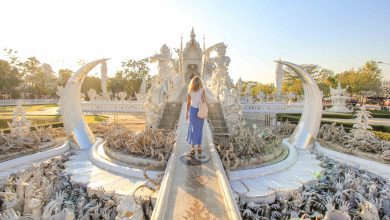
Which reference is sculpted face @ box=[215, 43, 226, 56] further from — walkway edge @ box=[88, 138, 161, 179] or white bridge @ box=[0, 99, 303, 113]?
walkway edge @ box=[88, 138, 161, 179]

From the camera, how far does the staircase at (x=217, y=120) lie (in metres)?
9.28

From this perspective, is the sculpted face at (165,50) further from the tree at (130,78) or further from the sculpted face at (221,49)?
the tree at (130,78)

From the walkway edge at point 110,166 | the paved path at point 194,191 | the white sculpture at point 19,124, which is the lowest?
the walkway edge at point 110,166

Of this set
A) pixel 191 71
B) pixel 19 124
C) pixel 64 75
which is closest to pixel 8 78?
pixel 64 75

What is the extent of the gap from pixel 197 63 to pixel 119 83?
2722 cm

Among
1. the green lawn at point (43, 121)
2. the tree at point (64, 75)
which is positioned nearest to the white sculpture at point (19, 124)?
the green lawn at point (43, 121)

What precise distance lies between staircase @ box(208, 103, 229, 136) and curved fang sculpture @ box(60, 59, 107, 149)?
453 cm

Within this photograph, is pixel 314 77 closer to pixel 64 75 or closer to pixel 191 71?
pixel 191 71

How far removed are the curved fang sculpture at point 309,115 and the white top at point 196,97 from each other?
4937 millimetres

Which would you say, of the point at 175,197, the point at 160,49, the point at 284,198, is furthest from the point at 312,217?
the point at 160,49

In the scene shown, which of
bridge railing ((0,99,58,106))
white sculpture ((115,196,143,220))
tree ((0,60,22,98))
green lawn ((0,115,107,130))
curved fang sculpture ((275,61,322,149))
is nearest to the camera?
A: white sculpture ((115,196,143,220))

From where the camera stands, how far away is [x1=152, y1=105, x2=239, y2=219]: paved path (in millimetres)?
3541

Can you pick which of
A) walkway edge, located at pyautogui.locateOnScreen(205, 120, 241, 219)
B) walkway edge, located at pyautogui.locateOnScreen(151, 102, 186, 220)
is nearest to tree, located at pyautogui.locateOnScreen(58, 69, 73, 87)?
walkway edge, located at pyautogui.locateOnScreen(151, 102, 186, 220)

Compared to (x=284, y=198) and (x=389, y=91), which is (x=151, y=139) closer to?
(x=284, y=198)
